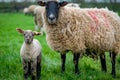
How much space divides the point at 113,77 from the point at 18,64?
251 cm

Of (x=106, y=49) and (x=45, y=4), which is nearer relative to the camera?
(x=45, y=4)

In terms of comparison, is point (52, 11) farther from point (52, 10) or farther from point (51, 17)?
point (51, 17)

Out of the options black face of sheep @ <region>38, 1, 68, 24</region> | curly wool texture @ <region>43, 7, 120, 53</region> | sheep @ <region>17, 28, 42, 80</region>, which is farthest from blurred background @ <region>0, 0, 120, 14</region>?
sheep @ <region>17, 28, 42, 80</region>

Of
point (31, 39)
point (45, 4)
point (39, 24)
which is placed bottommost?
point (39, 24)

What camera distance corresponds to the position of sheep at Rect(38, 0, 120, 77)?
363 inches

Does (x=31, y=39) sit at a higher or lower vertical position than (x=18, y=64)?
higher

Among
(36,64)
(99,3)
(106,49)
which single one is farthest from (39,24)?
(36,64)

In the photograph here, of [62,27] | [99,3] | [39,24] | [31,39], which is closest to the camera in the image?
[31,39]

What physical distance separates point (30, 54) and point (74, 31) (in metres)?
1.87

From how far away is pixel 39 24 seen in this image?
23.4 meters

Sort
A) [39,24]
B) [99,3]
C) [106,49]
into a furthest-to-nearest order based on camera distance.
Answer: [99,3]
[39,24]
[106,49]

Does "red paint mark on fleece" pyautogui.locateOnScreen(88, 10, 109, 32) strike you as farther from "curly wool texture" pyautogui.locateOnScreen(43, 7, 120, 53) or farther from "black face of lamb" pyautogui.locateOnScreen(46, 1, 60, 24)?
"black face of lamb" pyautogui.locateOnScreen(46, 1, 60, 24)

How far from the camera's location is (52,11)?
913 cm

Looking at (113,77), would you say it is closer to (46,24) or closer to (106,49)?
(106,49)
